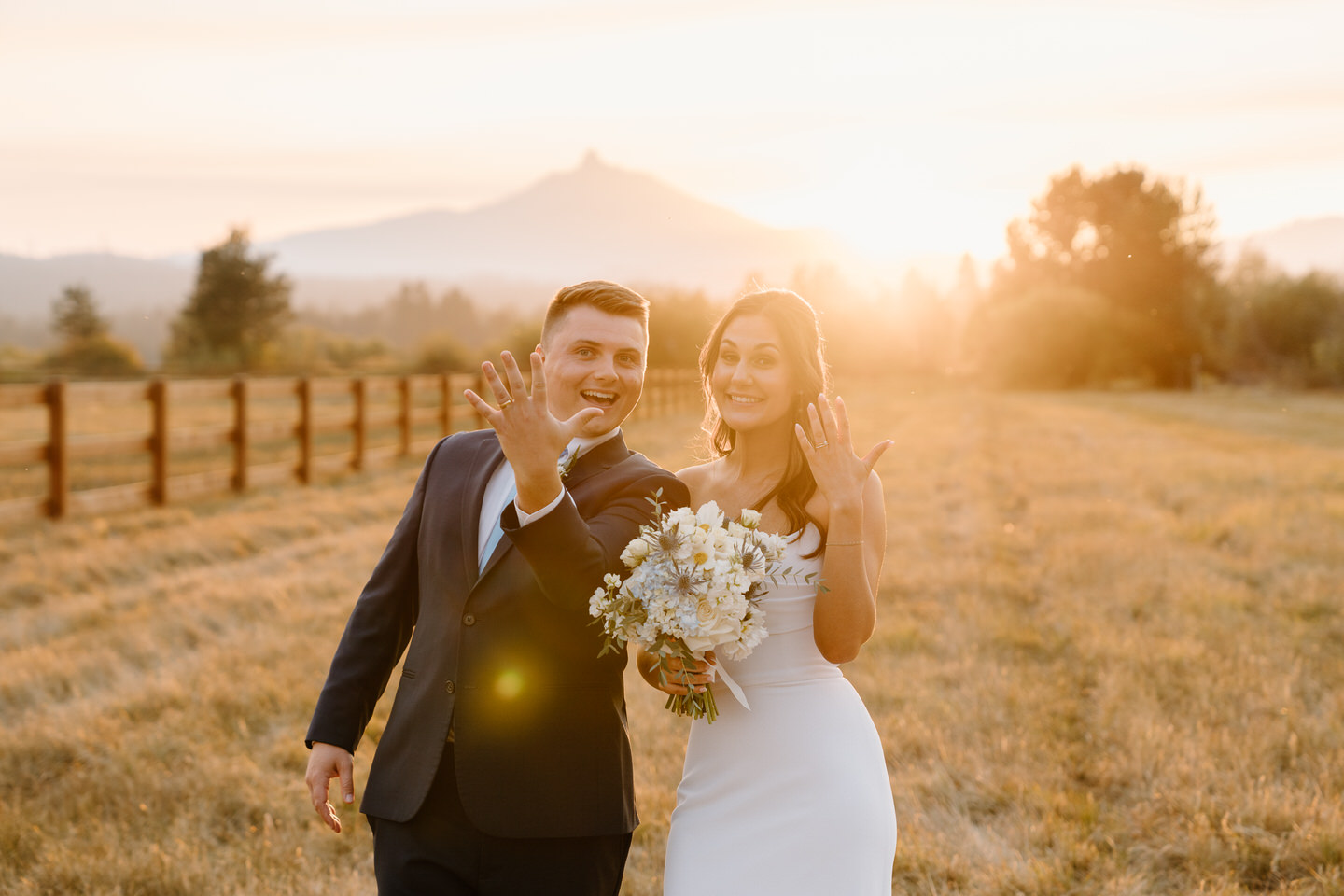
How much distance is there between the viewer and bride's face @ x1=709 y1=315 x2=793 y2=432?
3152 millimetres

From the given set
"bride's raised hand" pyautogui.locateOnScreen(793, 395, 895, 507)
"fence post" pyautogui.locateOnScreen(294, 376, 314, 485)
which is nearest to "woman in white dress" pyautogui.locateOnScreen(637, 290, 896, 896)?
"bride's raised hand" pyautogui.locateOnScreen(793, 395, 895, 507)

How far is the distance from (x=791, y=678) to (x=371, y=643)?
116 cm

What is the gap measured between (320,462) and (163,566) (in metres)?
6.42

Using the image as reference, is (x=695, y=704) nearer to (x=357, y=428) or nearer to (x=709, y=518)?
(x=709, y=518)

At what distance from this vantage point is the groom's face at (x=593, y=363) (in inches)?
106

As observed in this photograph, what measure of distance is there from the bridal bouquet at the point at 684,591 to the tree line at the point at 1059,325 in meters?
40.2

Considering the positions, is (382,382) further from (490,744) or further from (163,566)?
(490,744)

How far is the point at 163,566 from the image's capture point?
9.05 m

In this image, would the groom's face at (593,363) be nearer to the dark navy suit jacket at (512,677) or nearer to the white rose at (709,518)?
the dark navy suit jacket at (512,677)

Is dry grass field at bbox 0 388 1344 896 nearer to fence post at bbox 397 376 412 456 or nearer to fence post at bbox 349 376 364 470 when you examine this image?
fence post at bbox 349 376 364 470

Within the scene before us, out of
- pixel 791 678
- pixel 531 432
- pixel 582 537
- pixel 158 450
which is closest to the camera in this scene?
pixel 531 432

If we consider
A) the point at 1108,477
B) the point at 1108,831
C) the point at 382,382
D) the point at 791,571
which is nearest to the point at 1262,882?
the point at 1108,831

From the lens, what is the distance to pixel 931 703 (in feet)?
19.1

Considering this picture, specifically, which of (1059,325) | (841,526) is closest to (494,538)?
(841,526)
